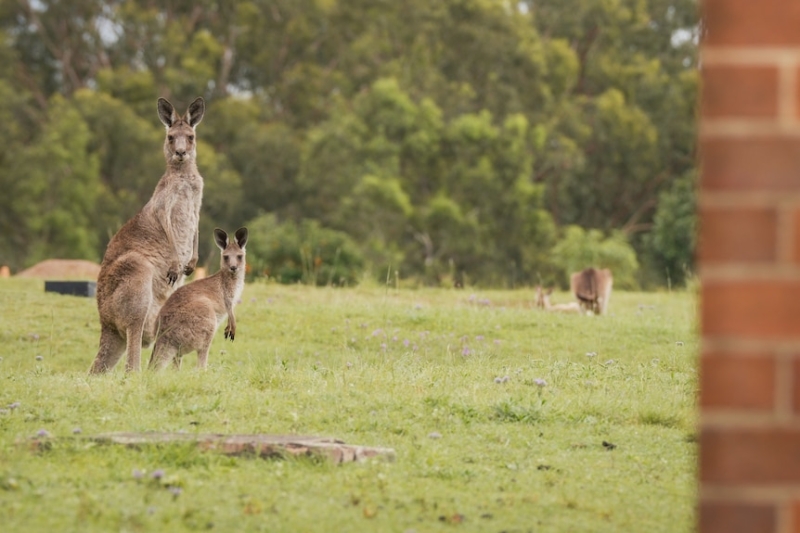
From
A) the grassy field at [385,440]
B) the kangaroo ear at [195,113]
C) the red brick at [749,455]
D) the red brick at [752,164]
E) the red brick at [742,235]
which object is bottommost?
the grassy field at [385,440]

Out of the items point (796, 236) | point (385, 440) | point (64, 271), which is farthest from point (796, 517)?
point (64, 271)

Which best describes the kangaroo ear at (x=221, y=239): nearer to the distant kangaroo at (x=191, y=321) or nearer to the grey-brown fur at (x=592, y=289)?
the distant kangaroo at (x=191, y=321)

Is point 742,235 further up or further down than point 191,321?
further up

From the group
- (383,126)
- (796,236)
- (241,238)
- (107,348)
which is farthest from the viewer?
(383,126)

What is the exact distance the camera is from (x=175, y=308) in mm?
9266

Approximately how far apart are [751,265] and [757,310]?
10 cm

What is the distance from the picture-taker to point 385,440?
6.52 m

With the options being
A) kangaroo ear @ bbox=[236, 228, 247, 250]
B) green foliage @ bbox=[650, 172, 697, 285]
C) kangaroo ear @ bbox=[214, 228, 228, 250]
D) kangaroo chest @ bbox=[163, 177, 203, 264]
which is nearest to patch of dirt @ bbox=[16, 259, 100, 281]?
kangaroo chest @ bbox=[163, 177, 203, 264]

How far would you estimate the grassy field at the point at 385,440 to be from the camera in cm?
507

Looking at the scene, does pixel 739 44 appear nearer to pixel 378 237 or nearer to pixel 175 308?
pixel 175 308

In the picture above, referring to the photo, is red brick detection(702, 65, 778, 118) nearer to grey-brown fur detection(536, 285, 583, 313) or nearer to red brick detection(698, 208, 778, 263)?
red brick detection(698, 208, 778, 263)

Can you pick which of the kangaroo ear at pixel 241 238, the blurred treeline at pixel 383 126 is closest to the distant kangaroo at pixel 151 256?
the kangaroo ear at pixel 241 238

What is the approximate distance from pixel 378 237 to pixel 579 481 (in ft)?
93.7

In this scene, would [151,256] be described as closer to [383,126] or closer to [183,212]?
[183,212]
